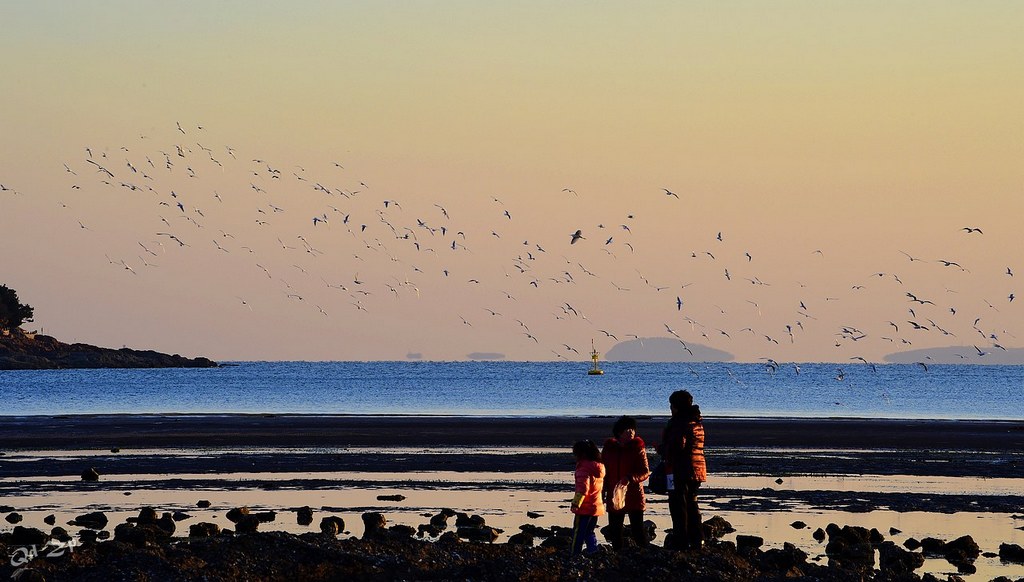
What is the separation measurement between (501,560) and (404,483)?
43.0ft

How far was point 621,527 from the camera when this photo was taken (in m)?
18.2

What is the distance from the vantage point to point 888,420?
62.2 meters

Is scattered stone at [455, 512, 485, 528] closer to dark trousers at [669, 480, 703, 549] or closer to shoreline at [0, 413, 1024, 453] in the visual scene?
dark trousers at [669, 480, 703, 549]

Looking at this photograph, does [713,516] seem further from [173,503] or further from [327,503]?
[173,503]

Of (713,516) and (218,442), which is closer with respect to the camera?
(713,516)

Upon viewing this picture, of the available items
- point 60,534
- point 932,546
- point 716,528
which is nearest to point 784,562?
point 932,546

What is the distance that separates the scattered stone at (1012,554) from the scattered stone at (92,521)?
1367cm

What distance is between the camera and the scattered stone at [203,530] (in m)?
20.7

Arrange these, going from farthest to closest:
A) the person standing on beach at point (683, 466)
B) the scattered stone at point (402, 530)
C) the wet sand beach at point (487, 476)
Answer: the wet sand beach at point (487, 476), the scattered stone at point (402, 530), the person standing on beach at point (683, 466)

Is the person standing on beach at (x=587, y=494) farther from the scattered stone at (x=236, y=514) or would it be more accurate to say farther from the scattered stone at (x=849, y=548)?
the scattered stone at (x=236, y=514)

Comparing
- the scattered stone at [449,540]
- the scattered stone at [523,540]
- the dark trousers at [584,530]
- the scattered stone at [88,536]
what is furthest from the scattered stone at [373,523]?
the dark trousers at [584,530]

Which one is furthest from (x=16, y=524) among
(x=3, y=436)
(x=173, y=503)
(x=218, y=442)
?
(x=3, y=436)

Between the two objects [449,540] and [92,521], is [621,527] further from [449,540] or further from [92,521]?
[92,521]

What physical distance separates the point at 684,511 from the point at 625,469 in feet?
3.28
